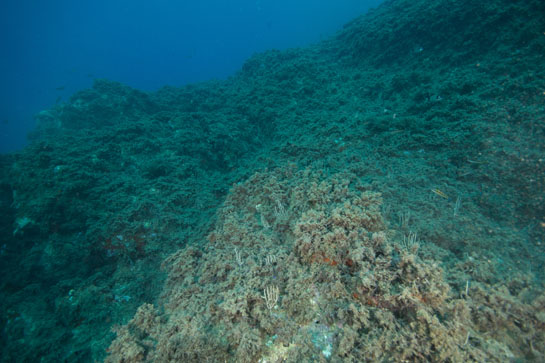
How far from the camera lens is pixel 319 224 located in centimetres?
360

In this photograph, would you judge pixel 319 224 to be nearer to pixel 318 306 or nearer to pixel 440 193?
pixel 318 306

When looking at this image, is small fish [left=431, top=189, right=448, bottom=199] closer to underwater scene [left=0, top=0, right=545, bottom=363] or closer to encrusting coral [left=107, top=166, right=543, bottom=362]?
underwater scene [left=0, top=0, right=545, bottom=363]

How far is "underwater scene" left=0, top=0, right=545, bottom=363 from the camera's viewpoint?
8.87ft

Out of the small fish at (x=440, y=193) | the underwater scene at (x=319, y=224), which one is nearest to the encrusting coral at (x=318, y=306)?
the underwater scene at (x=319, y=224)

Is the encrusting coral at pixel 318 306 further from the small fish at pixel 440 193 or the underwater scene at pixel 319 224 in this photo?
the small fish at pixel 440 193

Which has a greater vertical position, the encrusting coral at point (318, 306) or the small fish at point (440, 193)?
the encrusting coral at point (318, 306)

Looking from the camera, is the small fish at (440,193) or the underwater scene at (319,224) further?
the small fish at (440,193)

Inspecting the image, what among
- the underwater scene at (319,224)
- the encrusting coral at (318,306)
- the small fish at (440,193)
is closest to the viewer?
the encrusting coral at (318,306)

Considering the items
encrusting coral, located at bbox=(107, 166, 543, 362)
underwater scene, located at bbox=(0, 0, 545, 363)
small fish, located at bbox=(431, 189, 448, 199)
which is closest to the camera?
encrusting coral, located at bbox=(107, 166, 543, 362)

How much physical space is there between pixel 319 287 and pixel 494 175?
15.4 ft

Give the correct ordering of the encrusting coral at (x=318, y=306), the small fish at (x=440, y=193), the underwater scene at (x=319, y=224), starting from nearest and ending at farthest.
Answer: the encrusting coral at (x=318, y=306) → the underwater scene at (x=319, y=224) → the small fish at (x=440, y=193)

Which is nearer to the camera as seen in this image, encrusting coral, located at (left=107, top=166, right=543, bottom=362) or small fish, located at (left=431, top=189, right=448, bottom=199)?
encrusting coral, located at (left=107, top=166, right=543, bottom=362)

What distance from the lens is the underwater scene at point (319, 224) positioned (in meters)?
2.71

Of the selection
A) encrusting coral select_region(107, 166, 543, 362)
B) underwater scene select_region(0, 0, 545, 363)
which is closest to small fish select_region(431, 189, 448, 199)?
underwater scene select_region(0, 0, 545, 363)
